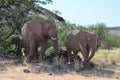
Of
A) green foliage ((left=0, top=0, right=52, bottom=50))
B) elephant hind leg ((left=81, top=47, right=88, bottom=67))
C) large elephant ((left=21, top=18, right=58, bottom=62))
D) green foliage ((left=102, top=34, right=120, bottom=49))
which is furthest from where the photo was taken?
green foliage ((left=102, top=34, right=120, bottom=49))

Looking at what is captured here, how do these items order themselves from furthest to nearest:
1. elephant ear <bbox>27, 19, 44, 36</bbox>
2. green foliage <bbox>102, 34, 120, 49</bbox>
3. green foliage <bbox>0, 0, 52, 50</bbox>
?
green foliage <bbox>102, 34, 120, 49</bbox> → green foliage <bbox>0, 0, 52, 50</bbox> → elephant ear <bbox>27, 19, 44, 36</bbox>

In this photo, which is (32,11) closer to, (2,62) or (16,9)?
(16,9)

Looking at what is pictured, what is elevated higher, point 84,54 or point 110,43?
point 110,43

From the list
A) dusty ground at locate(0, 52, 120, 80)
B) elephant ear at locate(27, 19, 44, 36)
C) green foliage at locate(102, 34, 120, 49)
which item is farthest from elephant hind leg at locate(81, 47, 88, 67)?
green foliage at locate(102, 34, 120, 49)

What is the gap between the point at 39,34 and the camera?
1477 cm

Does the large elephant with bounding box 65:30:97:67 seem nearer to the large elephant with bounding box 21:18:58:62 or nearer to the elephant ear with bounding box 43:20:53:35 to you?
the large elephant with bounding box 21:18:58:62

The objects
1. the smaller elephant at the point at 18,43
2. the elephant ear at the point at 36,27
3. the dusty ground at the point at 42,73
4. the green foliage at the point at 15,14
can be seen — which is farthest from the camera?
the green foliage at the point at 15,14

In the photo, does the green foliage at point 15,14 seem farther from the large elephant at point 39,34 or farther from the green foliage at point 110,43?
the green foliage at point 110,43

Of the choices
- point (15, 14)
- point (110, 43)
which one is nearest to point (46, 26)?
point (15, 14)

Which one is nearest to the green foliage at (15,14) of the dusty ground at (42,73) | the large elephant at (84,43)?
the large elephant at (84,43)

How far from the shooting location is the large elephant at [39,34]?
47.9 feet

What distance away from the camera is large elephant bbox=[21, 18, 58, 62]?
14.6 meters

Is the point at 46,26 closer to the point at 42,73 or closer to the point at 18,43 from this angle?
the point at 42,73

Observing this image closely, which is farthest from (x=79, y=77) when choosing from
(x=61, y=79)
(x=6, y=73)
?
(x=6, y=73)
